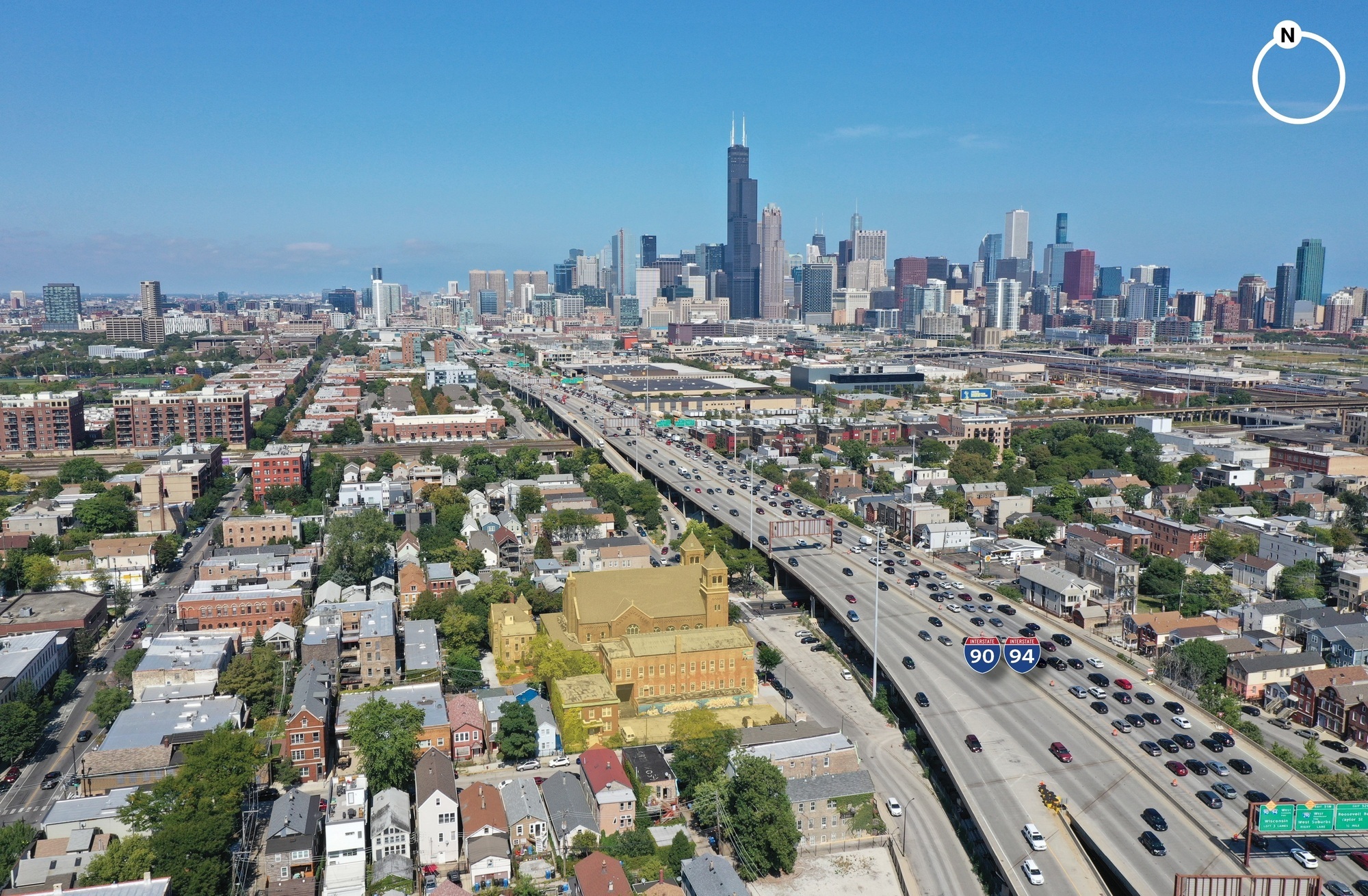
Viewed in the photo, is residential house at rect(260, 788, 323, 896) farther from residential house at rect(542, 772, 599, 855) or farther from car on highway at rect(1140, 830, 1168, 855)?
car on highway at rect(1140, 830, 1168, 855)

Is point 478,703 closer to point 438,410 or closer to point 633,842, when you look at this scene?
point 633,842

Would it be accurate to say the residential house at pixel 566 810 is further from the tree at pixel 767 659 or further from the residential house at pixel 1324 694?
the residential house at pixel 1324 694

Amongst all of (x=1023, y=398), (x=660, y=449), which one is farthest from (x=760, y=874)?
(x=1023, y=398)

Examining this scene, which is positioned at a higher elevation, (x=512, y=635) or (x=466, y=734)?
(x=512, y=635)

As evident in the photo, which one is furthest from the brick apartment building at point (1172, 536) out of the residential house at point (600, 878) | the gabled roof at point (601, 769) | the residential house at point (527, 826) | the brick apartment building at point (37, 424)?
the brick apartment building at point (37, 424)

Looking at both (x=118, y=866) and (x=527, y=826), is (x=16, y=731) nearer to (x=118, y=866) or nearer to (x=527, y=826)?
(x=118, y=866)

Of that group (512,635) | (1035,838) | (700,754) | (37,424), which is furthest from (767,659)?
(37,424)
